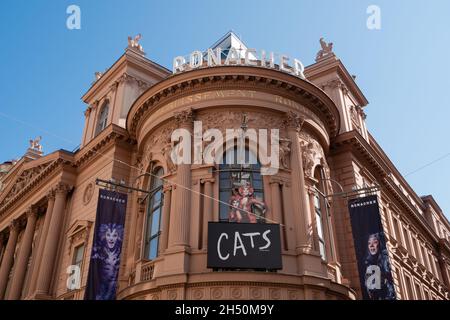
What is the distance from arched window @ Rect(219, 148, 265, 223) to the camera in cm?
1731

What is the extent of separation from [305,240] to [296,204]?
161 cm

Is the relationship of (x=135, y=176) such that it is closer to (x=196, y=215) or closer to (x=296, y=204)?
(x=196, y=215)

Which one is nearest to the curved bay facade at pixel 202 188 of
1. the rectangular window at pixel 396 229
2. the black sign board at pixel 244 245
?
the rectangular window at pixel 396 229

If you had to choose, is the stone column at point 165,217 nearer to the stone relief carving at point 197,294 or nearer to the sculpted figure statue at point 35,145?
the stone relief carving at point 197,294

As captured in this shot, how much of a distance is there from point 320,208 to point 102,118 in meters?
15.8

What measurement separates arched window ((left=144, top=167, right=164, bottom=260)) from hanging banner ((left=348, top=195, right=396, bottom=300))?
27.7 feet

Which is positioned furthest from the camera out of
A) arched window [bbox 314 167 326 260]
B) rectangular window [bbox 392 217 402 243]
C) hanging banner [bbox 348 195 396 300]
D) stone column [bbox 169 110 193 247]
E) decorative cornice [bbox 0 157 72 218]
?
rectangular window [bbox 392 217 402 243]

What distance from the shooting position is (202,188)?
59.7 feet

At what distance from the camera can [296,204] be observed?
58.3 ft

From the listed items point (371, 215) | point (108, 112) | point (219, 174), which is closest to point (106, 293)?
point (219, 174)

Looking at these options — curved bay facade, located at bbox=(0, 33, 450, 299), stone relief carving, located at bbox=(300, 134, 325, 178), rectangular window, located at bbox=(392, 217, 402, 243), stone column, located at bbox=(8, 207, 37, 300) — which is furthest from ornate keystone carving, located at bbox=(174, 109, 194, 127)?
rectangular window, located at bbox=(392, 217, 402, 243)

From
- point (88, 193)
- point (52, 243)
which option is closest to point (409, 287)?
point (88, 193)

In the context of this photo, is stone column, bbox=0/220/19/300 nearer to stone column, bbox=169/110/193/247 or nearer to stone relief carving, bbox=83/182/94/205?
→ stone relief carving, bbox=83/182/94/205
